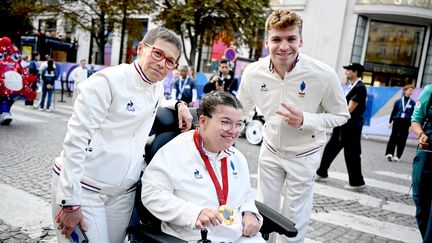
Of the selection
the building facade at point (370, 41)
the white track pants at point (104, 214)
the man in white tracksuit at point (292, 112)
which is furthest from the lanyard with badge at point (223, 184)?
the building facade at point (370, 41)

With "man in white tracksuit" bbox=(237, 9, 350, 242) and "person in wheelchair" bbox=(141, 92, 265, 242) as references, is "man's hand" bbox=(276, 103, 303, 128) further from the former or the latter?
"person in wheelchair" bbox=(141, 92, 265, 242)

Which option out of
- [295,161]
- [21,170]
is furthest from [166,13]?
[295,161]

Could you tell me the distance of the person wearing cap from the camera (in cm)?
626

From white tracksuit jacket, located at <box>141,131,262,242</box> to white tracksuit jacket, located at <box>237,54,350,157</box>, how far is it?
2.22 ft

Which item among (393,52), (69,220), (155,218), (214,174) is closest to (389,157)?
(214,174)

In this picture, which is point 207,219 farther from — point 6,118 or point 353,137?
point 6,118

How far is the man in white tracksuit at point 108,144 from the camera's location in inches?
80.9

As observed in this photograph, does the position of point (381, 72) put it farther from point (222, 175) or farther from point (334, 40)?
point (222, 175)

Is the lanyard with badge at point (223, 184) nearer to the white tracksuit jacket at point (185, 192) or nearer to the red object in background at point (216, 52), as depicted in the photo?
the white tracksuit jacket at point (185, 192)

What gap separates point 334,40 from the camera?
72.1 ft

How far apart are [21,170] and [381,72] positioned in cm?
2124

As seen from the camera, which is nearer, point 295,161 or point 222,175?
point 222,175

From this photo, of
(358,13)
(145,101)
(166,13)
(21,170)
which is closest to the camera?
(145,101)

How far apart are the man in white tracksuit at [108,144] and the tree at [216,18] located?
644 inches
